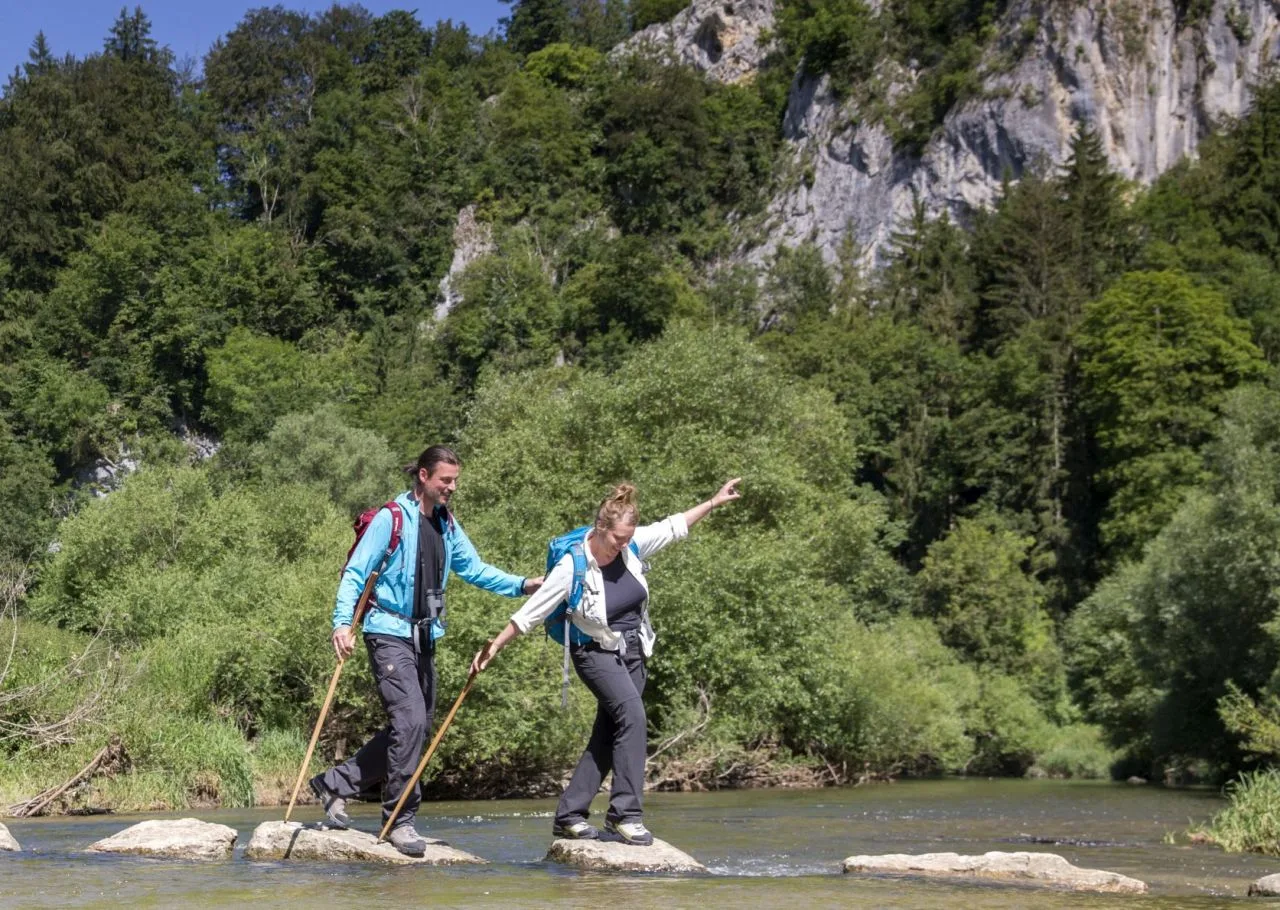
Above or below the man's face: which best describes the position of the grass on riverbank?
below

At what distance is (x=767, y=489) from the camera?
41.1 metres

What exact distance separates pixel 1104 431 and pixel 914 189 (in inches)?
1395

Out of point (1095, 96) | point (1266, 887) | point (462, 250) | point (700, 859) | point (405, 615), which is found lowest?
point (1266, 887)

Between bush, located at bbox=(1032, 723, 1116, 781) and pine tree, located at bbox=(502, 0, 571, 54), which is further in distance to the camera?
pine tree, located at bbox=(502, 0, 571, 54)

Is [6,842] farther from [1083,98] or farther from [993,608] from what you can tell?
[1083,98]

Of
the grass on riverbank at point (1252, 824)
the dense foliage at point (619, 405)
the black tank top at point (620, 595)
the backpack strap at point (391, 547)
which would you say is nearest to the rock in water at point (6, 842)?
the backpack strap at point (391, 547)

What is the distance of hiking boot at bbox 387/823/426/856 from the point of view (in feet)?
34.7

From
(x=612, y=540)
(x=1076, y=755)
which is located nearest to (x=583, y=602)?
(x=612, y=540)

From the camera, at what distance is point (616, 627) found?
10633 mm

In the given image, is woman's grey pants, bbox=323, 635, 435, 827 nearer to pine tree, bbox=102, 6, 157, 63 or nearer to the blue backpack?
the blue backpack

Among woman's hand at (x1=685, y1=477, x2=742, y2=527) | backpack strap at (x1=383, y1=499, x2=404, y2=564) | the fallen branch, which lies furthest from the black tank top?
the fallen branch

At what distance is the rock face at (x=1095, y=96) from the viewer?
98.8m

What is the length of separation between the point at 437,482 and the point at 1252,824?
29.2ft

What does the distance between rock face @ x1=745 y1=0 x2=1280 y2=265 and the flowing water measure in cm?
8235
